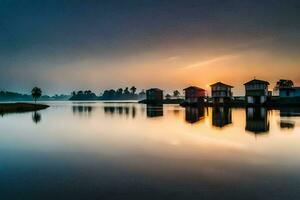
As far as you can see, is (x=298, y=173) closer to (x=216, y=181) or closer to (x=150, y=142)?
(x=216, y=181)

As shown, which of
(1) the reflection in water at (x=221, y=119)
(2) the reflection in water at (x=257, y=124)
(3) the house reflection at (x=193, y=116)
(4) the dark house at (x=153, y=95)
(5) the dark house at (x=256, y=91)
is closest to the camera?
A: (2) the reflection in water at (x=257, y=124)

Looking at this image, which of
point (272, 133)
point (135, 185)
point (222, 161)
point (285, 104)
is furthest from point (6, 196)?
point (285, 104)

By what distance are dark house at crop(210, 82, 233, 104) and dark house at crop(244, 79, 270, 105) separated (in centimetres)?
1270

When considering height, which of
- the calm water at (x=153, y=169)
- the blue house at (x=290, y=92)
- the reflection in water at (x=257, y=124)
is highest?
the blue house at (x=290, y=92)

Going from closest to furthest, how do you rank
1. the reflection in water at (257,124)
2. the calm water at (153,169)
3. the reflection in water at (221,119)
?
the calm water at (153,169), the reflection in water at (257,124), the reflection in water at (221,119)

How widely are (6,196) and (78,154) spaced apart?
31.5 feet

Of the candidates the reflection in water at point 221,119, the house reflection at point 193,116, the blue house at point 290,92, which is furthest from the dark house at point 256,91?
the reflection in water at point 221,119

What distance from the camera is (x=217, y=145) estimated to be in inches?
953

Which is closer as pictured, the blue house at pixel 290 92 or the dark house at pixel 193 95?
the blue house at pixel 290 92

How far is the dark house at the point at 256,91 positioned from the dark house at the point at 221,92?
12.7 meters

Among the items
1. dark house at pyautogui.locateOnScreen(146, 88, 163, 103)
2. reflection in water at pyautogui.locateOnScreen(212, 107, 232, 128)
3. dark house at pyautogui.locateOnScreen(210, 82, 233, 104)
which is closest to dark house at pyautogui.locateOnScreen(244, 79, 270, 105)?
dark house at pyautogui.locateOnScreen(210, 82, 233, 104)

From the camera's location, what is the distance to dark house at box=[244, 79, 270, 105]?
84.6 metres

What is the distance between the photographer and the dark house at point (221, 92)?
99.9 meters

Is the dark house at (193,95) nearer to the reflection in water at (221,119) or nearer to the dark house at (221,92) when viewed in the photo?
the dark house at (221,92)
